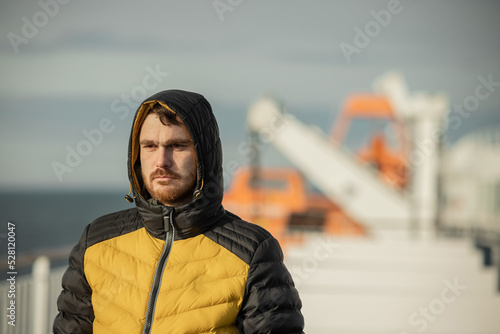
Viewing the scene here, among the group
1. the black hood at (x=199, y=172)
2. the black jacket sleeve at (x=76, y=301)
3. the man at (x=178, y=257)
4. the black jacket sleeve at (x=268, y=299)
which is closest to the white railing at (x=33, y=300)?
the black jacket sleeve at (x=76, y=301)

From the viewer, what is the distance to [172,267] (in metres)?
1.68

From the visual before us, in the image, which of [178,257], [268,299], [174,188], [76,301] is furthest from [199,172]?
[76,301]

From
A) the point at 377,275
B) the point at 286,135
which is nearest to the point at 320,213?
the point at 286,135

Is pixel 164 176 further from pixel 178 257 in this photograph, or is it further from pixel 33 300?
pixel 33 300

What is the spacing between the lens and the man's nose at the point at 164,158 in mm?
1707

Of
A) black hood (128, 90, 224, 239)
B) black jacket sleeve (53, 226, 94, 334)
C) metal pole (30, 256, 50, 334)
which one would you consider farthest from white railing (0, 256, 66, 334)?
black hood (128, 90, 224, 239)

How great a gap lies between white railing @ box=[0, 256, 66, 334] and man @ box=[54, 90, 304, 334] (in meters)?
2.93

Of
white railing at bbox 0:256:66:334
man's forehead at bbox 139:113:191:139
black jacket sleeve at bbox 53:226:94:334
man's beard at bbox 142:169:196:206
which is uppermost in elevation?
man's forehead at bbox 139:113:191:139

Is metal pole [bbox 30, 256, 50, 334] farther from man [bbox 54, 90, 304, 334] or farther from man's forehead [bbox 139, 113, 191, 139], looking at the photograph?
man's forehead [bbox 139, 113, 191, 139]

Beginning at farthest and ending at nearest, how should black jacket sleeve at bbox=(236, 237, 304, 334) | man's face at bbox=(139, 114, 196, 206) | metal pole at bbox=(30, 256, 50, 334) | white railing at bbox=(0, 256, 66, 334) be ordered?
metal pole at bbox=(30, 256, 50, 334)
white railing at bbox=(0, 256, 66, 334)
man's face at bbox=(139, 114, 196, 206)
black jacket sleeve at bbox=(236, 237, 304, 334)

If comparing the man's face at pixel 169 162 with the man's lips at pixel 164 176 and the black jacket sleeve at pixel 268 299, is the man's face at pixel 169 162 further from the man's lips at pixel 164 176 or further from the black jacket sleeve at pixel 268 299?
the black jacket sleeve at pixel 268 299

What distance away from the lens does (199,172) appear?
1724 mm

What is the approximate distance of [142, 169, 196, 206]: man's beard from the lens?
1731 mm

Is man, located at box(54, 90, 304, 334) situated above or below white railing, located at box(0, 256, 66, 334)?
above
